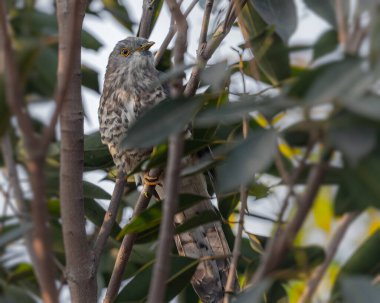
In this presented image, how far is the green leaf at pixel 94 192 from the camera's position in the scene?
2871mm

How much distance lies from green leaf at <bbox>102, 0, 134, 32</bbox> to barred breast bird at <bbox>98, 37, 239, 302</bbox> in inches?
11.1

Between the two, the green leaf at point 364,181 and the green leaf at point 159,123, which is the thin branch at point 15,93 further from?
the green leaf at point 364,181

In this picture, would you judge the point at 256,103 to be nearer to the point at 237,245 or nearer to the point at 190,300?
the point at 237,245

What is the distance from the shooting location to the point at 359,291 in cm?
139

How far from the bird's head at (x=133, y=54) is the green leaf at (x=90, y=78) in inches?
23.6

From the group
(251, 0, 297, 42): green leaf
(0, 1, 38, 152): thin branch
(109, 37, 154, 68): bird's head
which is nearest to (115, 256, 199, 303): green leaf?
(251, 0, 297, 42): green leaf

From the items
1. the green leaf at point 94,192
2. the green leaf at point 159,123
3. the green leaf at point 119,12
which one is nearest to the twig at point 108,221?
the green leaf at point 94,192

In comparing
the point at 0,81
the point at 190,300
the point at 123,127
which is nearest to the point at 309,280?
the point at 0,81

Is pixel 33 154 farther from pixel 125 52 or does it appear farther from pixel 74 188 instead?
pixel 125 52

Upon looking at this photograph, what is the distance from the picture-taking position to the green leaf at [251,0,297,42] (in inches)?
77.2

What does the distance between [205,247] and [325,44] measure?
2.08m

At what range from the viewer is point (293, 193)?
4.66 ft

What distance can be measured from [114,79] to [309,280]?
2.58 m

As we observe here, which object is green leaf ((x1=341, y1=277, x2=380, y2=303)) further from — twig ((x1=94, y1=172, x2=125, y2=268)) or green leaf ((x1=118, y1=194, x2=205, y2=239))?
twig ((x1=94, y1=172, x2=125, y2=268))
